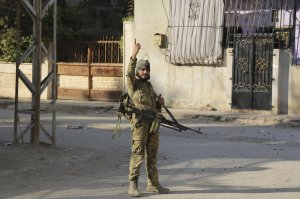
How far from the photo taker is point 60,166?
9.12 m

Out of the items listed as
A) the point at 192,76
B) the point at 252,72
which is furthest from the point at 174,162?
the point at 192,76

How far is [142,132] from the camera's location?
22.9 feet

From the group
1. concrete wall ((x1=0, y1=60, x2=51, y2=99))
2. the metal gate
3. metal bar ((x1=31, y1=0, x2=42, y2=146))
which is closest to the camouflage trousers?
metal bar ((x1=31, y1=0, x2=42, y2=146))

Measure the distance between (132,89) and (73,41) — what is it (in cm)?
1425

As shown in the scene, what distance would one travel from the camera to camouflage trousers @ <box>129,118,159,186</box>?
6.97m

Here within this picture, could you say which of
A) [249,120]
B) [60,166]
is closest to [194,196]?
[60,166]

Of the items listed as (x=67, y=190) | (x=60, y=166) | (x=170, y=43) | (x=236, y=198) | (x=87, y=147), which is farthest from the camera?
(x=170, y=43)

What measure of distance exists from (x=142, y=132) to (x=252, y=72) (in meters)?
10.1

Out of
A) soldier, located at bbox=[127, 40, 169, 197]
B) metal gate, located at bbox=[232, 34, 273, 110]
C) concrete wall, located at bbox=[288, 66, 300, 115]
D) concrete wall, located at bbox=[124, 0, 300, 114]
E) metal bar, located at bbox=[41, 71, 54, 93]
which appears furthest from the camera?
metal gate, located at bbox=[232, 34, 273, 110]

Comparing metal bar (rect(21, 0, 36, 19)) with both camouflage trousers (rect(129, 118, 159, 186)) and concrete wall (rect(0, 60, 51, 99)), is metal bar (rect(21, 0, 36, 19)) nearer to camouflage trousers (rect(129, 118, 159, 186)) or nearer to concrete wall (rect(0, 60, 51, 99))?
camouflage trousers (rect(129, 118, 159, 186))

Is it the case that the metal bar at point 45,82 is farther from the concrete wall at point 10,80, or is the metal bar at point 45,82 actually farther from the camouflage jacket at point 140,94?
the concrete wall at point 10,80

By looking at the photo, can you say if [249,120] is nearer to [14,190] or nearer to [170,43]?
[170,43]

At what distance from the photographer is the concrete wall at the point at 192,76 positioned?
16016 mm

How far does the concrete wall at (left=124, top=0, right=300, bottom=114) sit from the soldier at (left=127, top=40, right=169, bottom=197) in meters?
9.55
